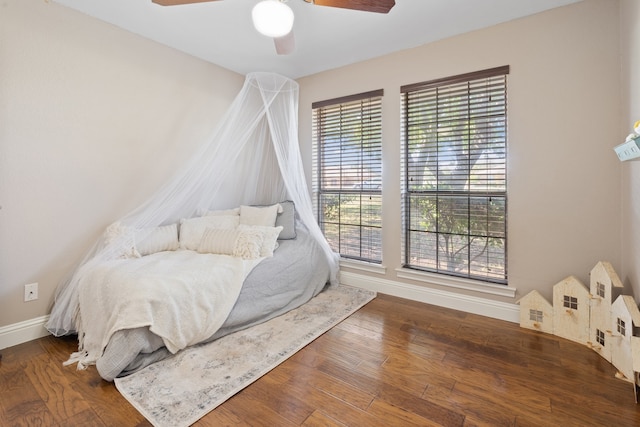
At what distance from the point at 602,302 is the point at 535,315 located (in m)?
0.45

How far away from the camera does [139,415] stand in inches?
57.4

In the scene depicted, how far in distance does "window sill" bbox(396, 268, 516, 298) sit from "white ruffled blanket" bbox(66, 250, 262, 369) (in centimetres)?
168

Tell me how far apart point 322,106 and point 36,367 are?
129 inches

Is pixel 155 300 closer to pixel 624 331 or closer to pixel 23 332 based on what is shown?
pixel 23 332

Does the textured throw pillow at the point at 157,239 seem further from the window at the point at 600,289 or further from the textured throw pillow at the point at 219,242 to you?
Answer: the window at the point at 600,289

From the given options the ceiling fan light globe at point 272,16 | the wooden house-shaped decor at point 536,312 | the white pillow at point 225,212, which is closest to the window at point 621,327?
the wooden house-shaped decor at point 536,312

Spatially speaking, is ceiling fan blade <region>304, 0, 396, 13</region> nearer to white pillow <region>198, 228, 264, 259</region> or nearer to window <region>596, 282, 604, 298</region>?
white pillow <region>198, 228, 264, 259</region>

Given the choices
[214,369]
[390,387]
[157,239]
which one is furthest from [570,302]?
[157,239]

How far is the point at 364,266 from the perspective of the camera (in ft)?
10.9

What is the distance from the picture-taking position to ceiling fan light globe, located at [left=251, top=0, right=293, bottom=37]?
1.63m

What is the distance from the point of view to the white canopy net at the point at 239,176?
229cm

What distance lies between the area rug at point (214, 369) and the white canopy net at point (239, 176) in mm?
868

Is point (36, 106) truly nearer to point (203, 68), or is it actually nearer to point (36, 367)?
point (203, 68)

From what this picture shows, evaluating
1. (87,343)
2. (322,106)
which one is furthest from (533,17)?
(87,343)
